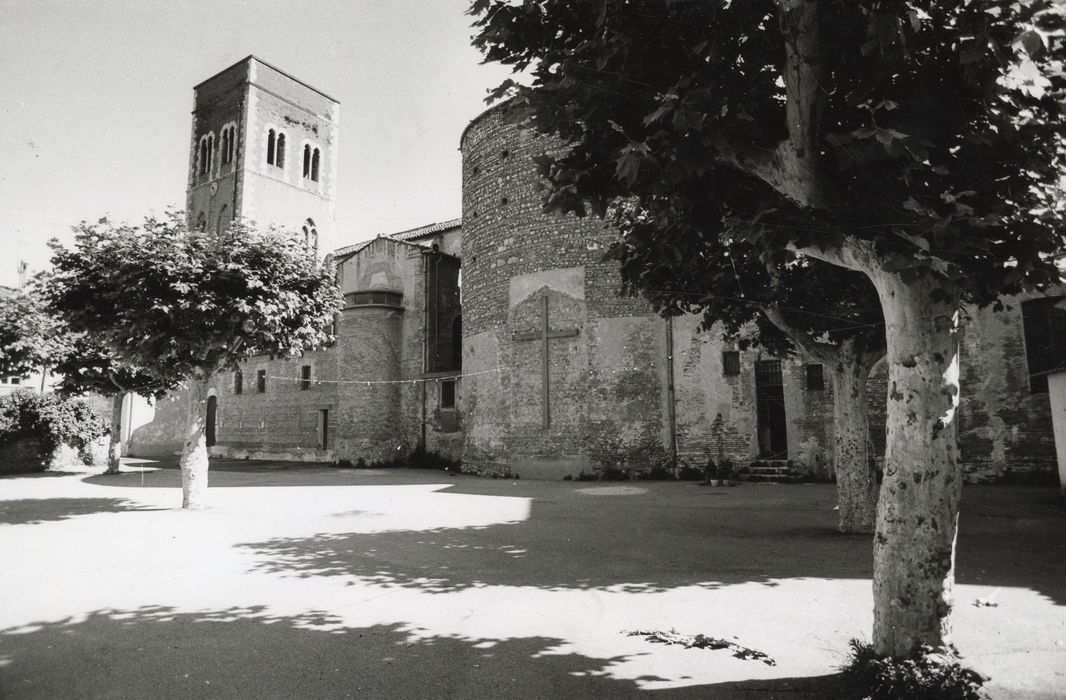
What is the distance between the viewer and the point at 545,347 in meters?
19.9

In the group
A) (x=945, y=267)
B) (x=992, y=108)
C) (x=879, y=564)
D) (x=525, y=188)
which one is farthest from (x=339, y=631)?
(x=525, y=188)

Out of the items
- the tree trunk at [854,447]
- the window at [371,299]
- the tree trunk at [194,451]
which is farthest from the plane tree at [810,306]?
the window at [371,299]

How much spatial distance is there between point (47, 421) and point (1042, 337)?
3270 centimetres

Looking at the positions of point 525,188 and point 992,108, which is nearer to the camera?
point 992,108

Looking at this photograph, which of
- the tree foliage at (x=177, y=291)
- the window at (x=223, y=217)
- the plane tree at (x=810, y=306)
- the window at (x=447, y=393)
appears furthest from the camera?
the window at (x=223, y=217)

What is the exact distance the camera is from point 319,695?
12.6 ft

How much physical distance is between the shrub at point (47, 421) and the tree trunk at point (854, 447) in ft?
89.4

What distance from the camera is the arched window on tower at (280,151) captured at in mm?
40022

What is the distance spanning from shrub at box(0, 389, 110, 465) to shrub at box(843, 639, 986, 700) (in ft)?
93.4

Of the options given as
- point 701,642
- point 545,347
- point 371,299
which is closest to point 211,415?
point 371,299

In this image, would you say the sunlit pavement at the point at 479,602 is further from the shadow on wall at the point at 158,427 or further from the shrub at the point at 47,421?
the shadow on wall at the point at 158,427

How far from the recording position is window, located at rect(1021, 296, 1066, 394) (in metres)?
15.4

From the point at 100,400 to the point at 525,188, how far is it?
115 feet

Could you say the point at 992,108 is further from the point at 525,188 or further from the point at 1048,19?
the point at 525,188
